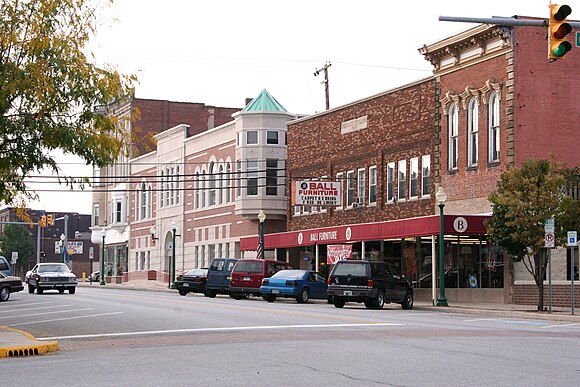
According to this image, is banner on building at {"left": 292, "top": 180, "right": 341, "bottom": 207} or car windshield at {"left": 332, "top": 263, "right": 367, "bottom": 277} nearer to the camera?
car windshield at {"left": 332, "top": 263, "right": 367, "bottom": 277}

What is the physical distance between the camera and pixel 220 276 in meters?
44.7

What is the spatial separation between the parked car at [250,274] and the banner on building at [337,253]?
456cm

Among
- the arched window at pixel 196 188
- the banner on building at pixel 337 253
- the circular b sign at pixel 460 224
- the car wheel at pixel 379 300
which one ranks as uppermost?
the arched window at pixel 196 188

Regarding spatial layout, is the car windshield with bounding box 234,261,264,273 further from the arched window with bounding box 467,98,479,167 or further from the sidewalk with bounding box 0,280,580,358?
the arched window with bounding box 467,98,479,167

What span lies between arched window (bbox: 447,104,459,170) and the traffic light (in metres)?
24.2

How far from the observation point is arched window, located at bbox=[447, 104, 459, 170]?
41.0 m

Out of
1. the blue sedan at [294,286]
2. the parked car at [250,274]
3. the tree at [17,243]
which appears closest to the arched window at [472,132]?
the blue sedan at [294,286]

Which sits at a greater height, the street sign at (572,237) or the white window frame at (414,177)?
the white window frame at (414,177)

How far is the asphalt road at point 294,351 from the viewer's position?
12797mm

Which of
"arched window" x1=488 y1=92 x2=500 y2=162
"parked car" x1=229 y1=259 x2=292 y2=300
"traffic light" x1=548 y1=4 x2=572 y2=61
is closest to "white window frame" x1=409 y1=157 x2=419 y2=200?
"arched window" x1=488 y1=92 x2=500 y2=162

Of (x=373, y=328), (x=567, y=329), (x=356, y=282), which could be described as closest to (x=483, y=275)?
(x=356, y=282)

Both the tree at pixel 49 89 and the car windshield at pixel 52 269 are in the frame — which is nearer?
the tree at pixel 49 89

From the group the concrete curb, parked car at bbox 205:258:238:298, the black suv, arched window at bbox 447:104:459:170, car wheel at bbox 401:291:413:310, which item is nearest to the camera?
the concrete curb

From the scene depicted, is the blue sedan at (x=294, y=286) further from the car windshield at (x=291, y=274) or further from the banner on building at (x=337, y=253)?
the banner on building at (x=337, y=253)
